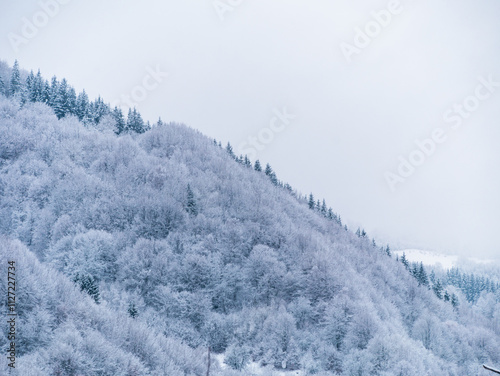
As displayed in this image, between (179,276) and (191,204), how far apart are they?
17.5 m

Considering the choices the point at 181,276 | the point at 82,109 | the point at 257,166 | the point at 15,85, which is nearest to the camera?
the point at 181,276

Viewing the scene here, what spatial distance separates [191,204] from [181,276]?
57.5 feet

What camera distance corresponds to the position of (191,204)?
7231 centimetres

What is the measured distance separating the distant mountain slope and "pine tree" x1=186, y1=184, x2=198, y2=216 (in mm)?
386

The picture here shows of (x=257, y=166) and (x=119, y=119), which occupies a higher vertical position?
(x=119, y=119)

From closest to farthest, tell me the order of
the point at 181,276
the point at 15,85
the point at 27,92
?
the point at 181,276 < the point at 15,85 < the point at 27,92

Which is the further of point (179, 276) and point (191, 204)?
point (191, 204)

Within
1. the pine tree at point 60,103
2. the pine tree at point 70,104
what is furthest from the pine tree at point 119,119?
the pine tree at point 60,103

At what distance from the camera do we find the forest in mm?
29188

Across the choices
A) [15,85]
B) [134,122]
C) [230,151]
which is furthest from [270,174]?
[15,85]

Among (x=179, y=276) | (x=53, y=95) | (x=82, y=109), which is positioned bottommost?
(x=179, y=276)

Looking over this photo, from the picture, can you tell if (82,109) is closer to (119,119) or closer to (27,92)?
(119,119)

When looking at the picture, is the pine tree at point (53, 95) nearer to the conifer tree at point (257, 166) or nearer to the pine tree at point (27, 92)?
the pine tree at point (27, 92)

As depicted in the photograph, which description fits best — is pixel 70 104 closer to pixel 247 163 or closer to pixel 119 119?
pixel 119 119
